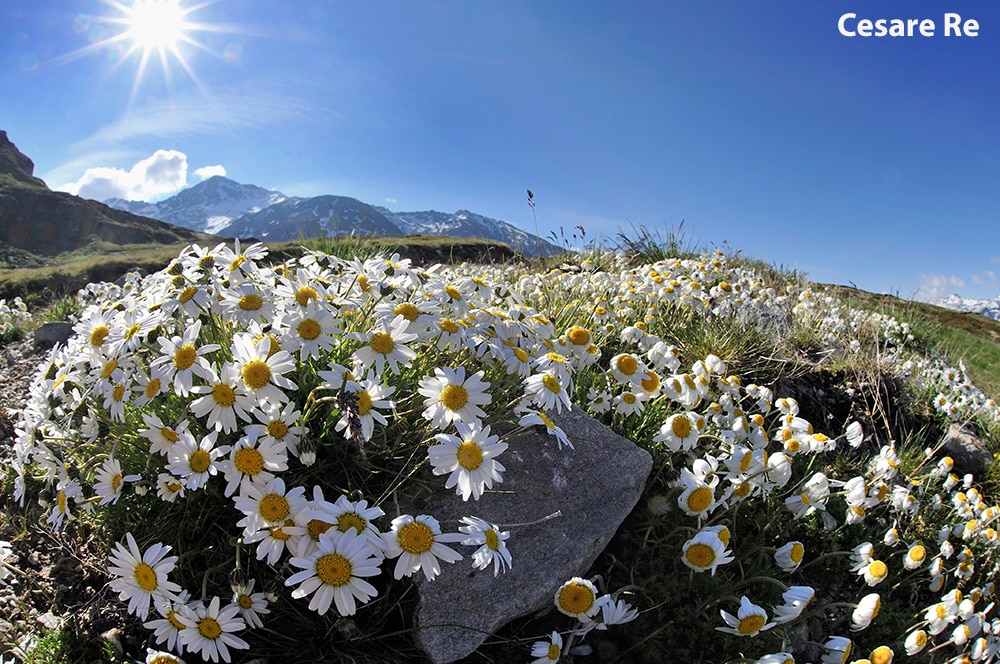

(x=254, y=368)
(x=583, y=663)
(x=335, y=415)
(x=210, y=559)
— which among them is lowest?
(x=583, y=663)

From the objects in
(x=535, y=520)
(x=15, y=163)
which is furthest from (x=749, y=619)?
(x=15, y=163)

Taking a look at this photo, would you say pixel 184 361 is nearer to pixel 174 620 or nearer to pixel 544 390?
pixel 174 620

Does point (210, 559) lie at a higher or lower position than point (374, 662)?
higher

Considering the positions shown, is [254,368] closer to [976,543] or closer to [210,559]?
[210,559]

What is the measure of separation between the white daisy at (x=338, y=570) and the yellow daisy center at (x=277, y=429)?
1.52 feet

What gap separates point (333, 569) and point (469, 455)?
639 mm

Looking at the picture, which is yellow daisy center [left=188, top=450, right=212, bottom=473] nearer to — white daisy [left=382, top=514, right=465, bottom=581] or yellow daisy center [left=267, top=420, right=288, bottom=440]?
yellow daisy center [left=267, top=420, right=288, bottom=440]

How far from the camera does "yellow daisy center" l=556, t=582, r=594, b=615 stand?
2.20m

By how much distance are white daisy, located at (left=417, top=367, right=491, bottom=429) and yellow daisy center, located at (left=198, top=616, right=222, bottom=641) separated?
1.10 metres

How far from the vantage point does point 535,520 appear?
2.62 m

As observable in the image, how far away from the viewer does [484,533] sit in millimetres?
2104

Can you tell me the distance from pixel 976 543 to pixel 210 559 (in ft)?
16.3

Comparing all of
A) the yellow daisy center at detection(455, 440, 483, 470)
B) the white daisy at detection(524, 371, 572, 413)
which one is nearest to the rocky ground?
the yellow daisy center at detection(455, 440, 483, 470)

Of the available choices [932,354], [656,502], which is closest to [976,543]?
[656,502]
